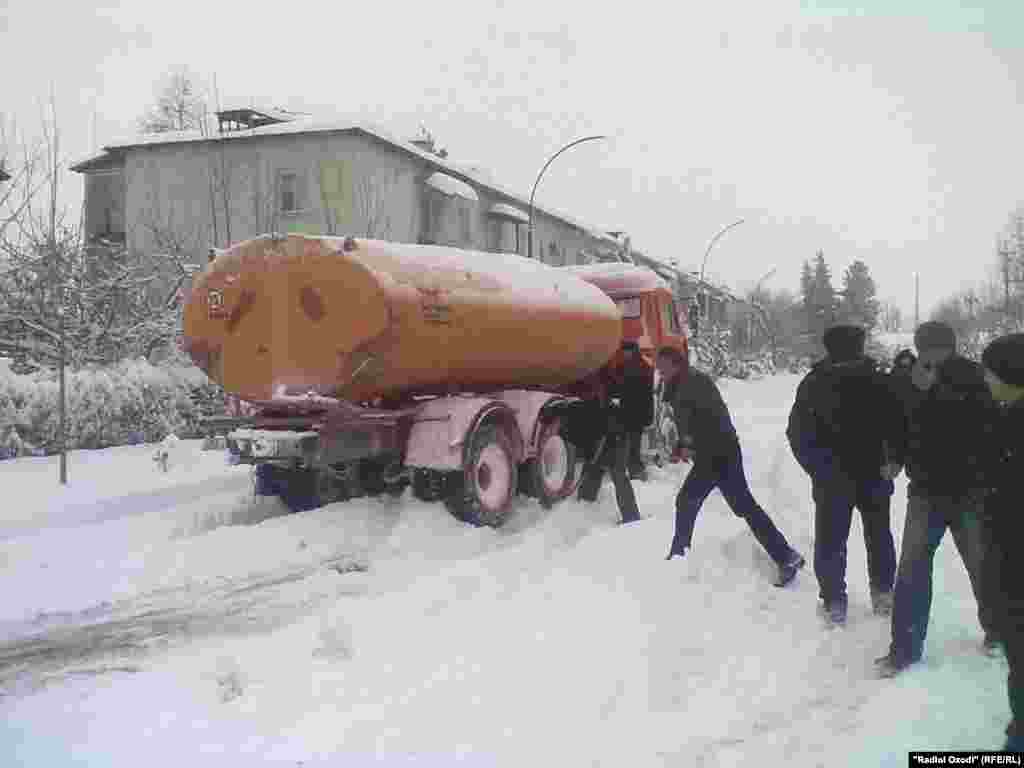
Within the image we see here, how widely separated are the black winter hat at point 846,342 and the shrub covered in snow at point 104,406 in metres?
11.6

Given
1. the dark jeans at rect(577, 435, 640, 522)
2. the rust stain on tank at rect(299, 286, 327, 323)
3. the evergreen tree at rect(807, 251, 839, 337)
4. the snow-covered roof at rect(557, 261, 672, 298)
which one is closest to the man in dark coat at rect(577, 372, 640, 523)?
the dark jeans at rect(577, 435, 640, 522)

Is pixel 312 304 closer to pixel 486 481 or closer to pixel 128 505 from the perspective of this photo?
pixel 486 481

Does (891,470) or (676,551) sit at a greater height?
(891,470)

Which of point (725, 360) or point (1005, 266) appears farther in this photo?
point (725, 360)

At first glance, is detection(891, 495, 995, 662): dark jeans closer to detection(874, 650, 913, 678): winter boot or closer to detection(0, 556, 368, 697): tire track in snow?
detection(874, 650, 913, 678): winter boot

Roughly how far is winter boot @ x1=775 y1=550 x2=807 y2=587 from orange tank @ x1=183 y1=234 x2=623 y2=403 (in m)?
3.84

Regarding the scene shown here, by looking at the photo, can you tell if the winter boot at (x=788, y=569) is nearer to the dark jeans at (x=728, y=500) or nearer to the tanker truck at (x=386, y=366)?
the dark jeans at (x=728, y=500)

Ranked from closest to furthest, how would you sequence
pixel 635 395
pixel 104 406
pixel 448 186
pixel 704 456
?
1. pixel 704 456
2. pixel 635 395
3. pixel 104 406
4. pixel 448 186

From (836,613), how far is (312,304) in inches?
204

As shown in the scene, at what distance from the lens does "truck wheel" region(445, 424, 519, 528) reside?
9.10 meters

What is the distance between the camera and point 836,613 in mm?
5676

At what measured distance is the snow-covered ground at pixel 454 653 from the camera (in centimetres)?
418

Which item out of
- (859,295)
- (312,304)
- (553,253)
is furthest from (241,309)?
(859,295)

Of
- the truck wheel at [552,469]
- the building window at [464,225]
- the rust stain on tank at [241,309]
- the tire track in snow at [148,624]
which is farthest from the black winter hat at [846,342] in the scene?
the building window at [464,225]
